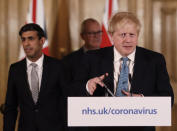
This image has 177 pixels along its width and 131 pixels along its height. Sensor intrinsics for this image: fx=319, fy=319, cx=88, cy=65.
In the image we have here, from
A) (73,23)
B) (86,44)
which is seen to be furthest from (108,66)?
(73,23)

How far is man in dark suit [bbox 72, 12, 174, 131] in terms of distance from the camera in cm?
162

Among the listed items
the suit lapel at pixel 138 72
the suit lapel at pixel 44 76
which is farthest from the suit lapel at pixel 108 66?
the suit lapel at pixel 44 76

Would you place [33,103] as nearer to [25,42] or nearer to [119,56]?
[25,42]

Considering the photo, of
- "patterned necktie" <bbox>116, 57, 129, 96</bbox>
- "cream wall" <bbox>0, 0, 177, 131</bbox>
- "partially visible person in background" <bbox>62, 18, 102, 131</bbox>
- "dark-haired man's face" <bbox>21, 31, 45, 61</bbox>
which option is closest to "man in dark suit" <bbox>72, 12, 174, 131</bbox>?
"patterned necktie" <bbox>116, 57, 129, 96</bbox>

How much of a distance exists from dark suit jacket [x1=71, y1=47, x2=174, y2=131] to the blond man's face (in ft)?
0.34

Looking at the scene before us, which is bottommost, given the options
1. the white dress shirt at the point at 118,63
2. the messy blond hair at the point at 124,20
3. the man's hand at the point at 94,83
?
the man's hand at the point at 94,83

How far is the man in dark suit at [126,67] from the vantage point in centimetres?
162

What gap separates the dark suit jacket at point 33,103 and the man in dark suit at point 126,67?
50cm

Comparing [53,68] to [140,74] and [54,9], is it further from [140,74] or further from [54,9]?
[54,9]

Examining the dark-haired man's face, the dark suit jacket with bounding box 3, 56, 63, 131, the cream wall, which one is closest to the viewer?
the dark suit jacket with bounding box 3, 56, 63, 131

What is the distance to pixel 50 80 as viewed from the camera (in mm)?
2254

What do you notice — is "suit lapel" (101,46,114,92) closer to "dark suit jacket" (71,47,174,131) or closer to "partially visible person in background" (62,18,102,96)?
"dark suit jacket" (71,47,174,131)

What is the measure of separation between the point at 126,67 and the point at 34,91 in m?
0.82

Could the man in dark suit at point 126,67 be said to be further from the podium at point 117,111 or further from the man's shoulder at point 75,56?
the man's shoulder at point 75,56
